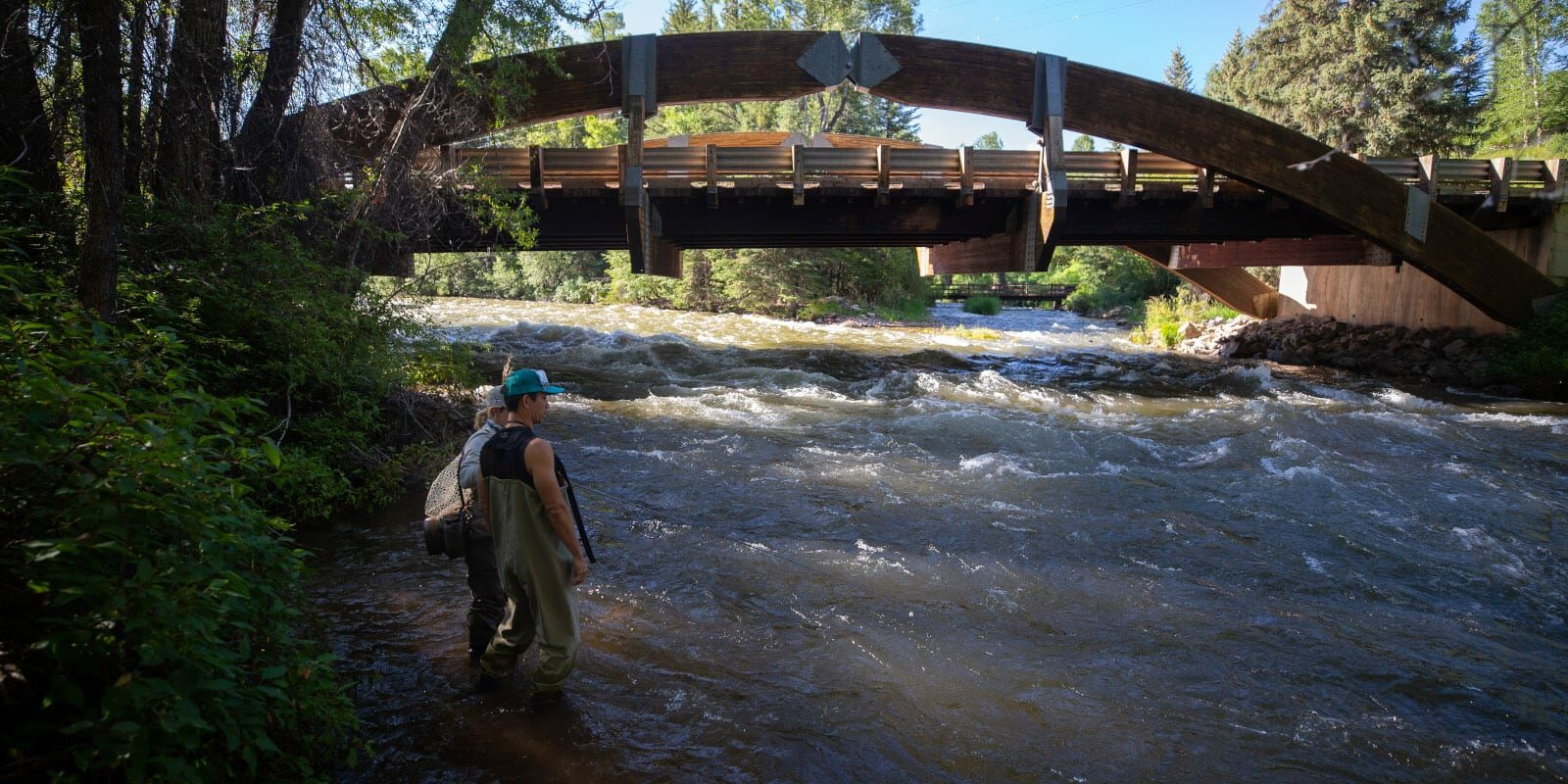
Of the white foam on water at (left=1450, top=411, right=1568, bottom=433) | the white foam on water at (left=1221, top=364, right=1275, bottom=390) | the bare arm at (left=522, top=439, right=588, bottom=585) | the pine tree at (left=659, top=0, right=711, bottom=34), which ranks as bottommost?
the white foam on water at (left=1450, top=411, right=1568, bottom=433)

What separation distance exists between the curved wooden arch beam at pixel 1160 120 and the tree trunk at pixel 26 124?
11.7 metres

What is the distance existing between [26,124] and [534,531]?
568 centimetres

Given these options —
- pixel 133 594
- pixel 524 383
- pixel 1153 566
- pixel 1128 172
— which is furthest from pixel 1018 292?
pixel 133 594

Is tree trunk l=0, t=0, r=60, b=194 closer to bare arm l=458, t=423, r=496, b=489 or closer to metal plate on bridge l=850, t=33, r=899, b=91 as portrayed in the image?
bare arm l=458, t=423, r=496, b=489

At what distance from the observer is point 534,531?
4375 millimetres

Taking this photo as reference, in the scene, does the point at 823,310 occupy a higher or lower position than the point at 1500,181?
lower

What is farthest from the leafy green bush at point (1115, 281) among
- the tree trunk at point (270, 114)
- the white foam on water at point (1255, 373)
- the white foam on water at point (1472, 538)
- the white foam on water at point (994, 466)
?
the tree trunk at point (270, 114)

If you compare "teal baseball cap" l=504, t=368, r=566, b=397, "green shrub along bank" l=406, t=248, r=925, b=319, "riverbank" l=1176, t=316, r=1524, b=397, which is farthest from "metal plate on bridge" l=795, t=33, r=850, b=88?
"green shrub along bank" l=406, t=248, r=925, b=319

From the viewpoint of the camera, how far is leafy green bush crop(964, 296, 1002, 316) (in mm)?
44281

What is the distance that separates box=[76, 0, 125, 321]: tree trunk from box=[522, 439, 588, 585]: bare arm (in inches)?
112

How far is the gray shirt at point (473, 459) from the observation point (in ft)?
15.6

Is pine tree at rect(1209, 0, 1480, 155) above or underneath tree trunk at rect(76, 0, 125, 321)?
above

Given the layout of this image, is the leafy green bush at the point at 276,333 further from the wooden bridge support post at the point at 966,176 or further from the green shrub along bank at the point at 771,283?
the green shrub along bank at the point at 771,283

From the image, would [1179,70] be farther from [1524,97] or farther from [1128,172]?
[1128,172]
